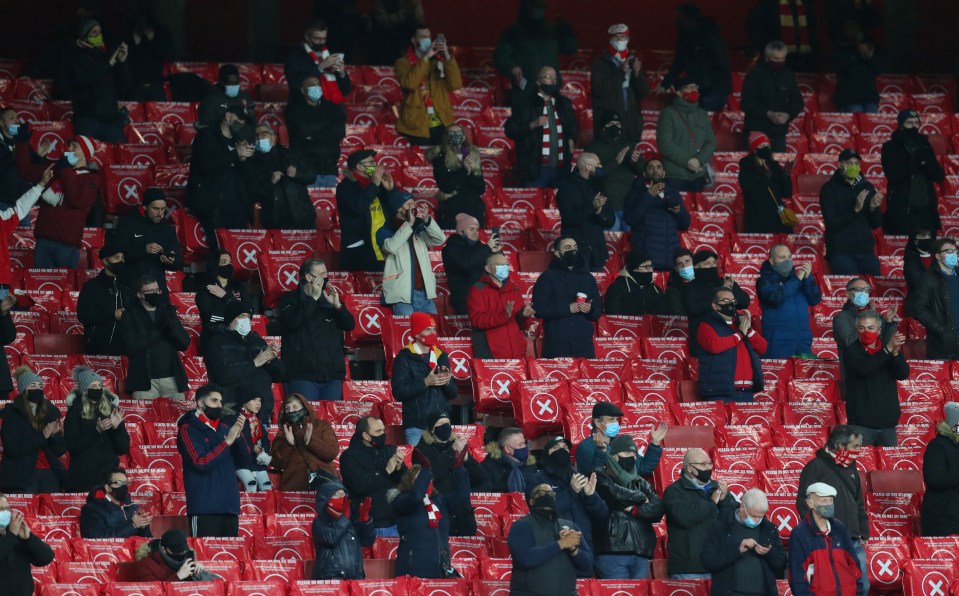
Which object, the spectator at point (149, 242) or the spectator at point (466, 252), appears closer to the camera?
the spectator at point (149, 242)

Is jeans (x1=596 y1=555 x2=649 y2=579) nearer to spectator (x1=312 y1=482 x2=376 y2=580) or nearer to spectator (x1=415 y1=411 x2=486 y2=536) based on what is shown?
spectator (x1=415 y1=411 x2=486 y2=536)

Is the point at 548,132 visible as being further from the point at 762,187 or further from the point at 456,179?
the point at 762,187

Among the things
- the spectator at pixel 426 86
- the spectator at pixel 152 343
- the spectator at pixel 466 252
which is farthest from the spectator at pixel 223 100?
the spectator at pixel 152 343

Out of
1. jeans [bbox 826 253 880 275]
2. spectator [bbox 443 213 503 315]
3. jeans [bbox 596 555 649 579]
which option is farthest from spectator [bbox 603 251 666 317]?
jeans [bbox 596 555 649 579]

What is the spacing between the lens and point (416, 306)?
1850 cm

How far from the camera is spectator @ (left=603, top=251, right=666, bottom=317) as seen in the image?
1897 centimetres

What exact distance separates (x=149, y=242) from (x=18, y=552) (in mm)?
5209

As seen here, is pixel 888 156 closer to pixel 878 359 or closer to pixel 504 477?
pixel 878 359

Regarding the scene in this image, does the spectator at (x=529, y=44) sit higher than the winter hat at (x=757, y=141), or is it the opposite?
the spectator at (x=529, y=44)

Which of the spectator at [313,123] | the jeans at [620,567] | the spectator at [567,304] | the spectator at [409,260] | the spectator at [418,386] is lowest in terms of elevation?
the jeans at [620,567]

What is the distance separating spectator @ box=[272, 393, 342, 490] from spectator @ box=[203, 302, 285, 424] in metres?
0.78

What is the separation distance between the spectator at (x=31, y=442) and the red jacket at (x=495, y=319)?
3.56 metres

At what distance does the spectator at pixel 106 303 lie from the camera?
17797mm

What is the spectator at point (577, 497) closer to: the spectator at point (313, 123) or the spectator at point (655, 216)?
the spectator at point (655, 216)
